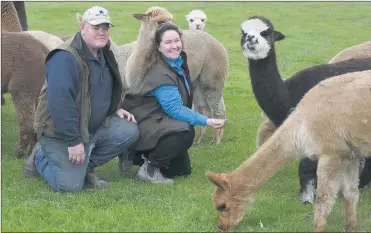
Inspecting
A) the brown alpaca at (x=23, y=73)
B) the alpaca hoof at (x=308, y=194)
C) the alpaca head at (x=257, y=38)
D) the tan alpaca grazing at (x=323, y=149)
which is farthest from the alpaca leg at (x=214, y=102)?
the tan alpaca grazing at (x=323, y=149)

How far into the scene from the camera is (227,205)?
4695 mm

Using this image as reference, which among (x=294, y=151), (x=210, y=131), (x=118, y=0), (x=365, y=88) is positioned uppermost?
(x=365, y=88)

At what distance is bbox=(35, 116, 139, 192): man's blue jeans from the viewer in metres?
5.66

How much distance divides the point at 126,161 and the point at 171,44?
1309mm

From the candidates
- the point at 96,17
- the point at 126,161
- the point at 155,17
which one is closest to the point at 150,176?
the point at 126,161

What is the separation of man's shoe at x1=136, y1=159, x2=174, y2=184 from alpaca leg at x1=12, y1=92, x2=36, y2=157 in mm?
1583

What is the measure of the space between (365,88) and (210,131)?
4.69m

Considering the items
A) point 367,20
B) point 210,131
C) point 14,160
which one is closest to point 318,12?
point 367,20

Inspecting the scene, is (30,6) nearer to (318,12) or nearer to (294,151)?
(318,12)

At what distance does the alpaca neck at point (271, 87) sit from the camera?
235 inches

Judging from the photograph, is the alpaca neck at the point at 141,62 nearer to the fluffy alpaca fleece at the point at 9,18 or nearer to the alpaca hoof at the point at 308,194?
the alpaca hoof at the point at 308,194

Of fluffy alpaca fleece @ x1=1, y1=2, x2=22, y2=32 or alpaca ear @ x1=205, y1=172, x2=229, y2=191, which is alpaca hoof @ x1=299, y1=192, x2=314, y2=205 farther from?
fluffy alpaca fleece @ x1=1, y1=2, x2=22, y2=32

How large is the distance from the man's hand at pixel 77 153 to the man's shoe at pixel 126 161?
0.84 m

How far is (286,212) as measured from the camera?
5.30 meters
